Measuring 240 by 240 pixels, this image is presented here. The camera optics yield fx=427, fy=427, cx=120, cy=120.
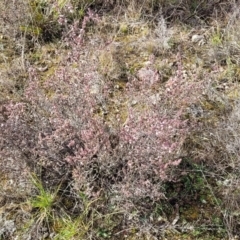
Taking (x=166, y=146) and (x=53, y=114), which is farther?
(x=53, y=114)

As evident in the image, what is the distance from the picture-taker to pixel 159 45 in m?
3.32

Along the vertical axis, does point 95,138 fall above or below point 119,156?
above

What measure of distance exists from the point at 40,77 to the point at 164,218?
4.81 ft

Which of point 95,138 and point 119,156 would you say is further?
point 119,156

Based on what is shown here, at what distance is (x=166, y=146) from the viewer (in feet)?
7.29

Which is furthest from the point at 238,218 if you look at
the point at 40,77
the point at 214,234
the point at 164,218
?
the point at 40,77

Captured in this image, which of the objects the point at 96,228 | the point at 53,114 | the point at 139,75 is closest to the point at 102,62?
the point at 139,75

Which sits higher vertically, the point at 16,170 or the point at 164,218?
the point at 16,170

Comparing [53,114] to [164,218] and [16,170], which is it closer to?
[16,170]

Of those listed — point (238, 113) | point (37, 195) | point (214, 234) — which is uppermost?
point (238, 113)

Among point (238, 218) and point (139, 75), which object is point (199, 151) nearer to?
point (238, 218)

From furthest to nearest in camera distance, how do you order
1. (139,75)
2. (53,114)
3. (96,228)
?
(139,75)
(53,114)
(96,228)

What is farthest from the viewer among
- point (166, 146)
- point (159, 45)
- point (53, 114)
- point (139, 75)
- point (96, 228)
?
point (159, 45)

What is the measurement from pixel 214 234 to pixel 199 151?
0.53 m
